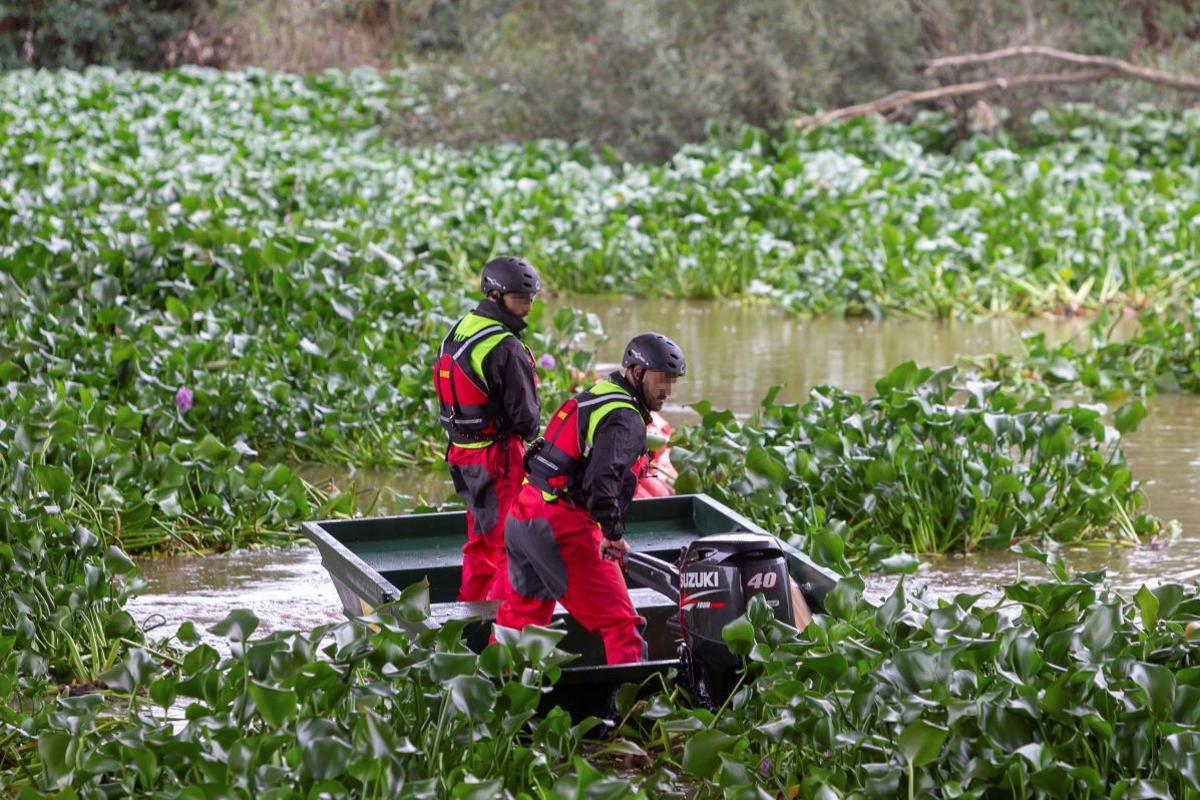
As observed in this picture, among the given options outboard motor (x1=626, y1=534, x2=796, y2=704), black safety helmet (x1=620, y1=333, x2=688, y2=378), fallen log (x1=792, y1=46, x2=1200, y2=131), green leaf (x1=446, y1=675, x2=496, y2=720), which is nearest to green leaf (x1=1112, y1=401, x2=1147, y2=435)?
outboard motor (x1=626, y1=534, x2=796, y2=704)

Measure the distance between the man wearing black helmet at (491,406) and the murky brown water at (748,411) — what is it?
0.91 meters

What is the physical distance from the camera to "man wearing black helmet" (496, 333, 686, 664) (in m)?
5.49

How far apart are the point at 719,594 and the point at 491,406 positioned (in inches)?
49.1

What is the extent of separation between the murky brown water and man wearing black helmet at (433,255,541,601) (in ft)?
2.99

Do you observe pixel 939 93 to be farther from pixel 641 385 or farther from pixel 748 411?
pixel 641 385

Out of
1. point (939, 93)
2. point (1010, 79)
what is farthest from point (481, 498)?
point (1010, 79)

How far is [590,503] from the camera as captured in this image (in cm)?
549

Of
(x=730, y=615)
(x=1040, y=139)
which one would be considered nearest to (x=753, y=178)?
(x=1040, y=139)

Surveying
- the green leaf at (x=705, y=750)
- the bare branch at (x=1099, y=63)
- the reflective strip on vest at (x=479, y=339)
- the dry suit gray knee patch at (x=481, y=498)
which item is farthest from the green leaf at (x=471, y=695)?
the bare branch at (x=1099, y=63)

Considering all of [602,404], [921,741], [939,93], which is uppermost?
[939,93]

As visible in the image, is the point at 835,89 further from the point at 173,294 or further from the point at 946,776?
the point at 946,776

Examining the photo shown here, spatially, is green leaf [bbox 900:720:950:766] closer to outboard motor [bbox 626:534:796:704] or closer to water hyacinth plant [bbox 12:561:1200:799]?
water hyacinth plant [bbox 12:561:1200:799]

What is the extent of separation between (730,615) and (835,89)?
49.5 feet

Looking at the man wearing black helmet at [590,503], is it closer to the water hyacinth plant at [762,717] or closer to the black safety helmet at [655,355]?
the black safety helmet at [655,355]
